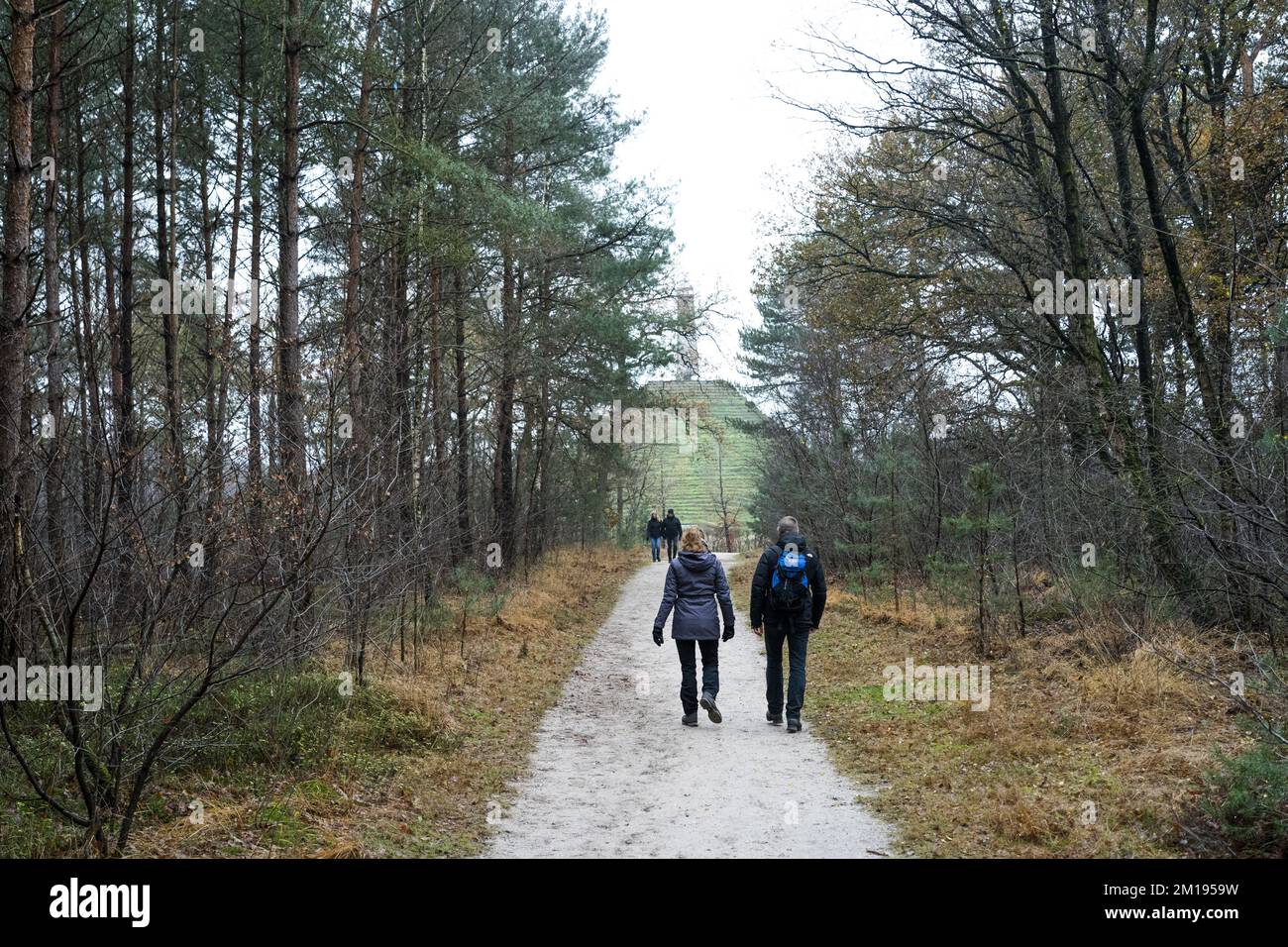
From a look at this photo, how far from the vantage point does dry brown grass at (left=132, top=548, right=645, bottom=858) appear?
5.78 meters

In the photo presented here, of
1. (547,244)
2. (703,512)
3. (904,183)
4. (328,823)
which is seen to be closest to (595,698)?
(328,823)

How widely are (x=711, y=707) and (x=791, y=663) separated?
0.89 meters

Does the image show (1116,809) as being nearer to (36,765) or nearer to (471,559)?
(36,765)

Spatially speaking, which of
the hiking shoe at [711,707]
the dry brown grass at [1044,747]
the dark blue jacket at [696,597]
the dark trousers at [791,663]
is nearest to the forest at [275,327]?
the dark blue jacket at [696,597]

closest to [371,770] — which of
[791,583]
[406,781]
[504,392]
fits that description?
[406,781]

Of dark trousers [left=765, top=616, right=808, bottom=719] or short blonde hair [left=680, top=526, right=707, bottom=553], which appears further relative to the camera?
short blonde hair [left=680, top=526, right=707, bottom=553]

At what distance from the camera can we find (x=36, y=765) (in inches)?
251

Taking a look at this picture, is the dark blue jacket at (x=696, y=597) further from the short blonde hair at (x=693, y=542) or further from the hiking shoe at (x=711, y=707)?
the hiking shoe at (x=711, y=707)

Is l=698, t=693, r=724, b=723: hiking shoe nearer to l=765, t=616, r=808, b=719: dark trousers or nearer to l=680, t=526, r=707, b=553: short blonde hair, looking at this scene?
l=765, t=616, r=808, b=719: dark trousers

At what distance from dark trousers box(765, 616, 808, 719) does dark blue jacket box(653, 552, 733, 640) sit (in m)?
0.44

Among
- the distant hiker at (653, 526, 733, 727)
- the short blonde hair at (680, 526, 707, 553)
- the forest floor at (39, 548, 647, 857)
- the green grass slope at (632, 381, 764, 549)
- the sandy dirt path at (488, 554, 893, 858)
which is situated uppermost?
the green grass slope at (632, 381, 764, 549)

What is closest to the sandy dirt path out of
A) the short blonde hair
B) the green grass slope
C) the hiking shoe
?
the hiking shoe

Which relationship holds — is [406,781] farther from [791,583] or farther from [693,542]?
[791,583]

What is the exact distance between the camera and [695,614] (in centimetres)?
959
